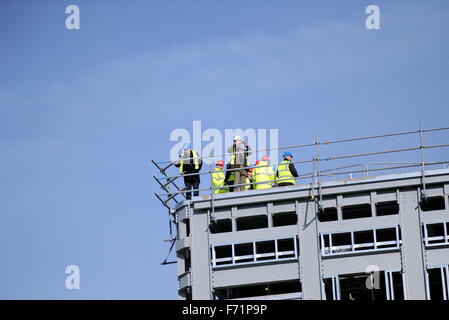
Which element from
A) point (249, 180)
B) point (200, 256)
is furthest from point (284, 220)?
point (200, 256)

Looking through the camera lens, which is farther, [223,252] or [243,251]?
[243,251]

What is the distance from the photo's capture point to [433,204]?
35.8m

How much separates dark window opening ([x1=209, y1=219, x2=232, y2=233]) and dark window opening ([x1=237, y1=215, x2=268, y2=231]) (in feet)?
1.26

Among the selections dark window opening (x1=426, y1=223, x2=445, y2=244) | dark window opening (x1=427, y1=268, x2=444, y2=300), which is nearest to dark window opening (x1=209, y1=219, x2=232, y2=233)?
dark window opening (x1=426, y1=223, x2=445, y2=244)

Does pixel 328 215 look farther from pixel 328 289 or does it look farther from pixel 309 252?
pixel 328 289

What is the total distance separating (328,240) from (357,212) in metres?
2.20

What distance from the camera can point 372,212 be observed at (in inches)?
1374

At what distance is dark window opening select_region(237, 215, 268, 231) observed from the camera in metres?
36.7

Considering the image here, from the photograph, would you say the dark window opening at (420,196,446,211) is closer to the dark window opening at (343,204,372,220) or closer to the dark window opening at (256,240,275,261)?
the dark window opening at (343,204,372,220)

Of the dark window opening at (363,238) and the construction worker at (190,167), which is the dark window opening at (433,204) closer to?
the dark window opening at (363,238)

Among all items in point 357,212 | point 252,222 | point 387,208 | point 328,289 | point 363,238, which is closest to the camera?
point 328,289

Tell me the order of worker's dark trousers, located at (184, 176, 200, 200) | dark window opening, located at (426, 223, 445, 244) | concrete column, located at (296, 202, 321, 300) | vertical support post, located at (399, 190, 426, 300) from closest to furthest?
vertical support post, located at (399, 190, 426, 300), dark window opening, located at (426, 223, 445, 244), concrete column, located at (296, 202, 321, 300), worker's dark trousers, located at (184, 176, 200, 200)

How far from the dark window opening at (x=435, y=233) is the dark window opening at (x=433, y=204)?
2.23 ft

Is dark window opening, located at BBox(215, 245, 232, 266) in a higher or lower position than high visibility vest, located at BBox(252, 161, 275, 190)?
lower
